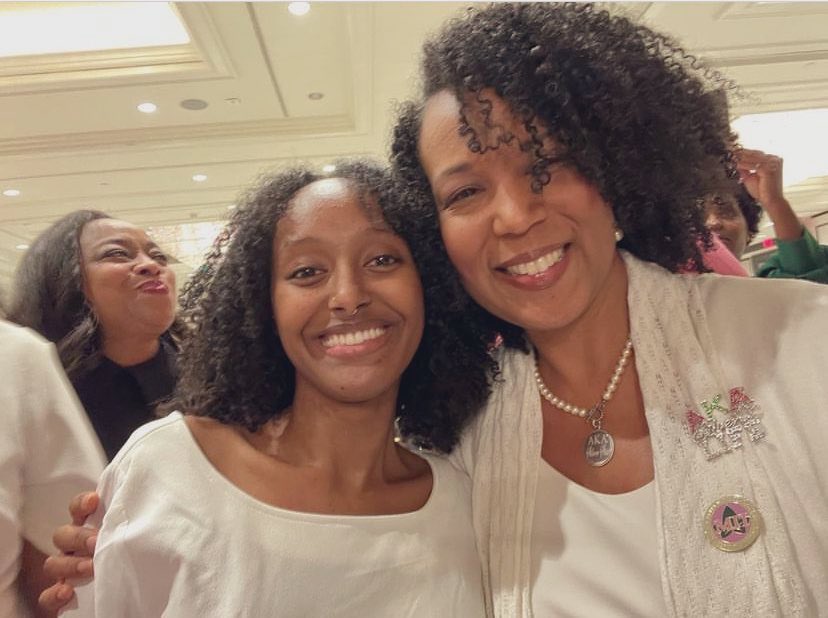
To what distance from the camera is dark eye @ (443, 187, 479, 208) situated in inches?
48.1

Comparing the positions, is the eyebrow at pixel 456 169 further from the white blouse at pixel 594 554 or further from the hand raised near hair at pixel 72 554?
the hand raised near hair at pixel 72 554

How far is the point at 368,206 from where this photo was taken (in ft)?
4.21

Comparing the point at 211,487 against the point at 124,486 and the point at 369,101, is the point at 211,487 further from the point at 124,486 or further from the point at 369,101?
the point at 369,101

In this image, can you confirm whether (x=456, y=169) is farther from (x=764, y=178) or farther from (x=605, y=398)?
(x=764, y=178)

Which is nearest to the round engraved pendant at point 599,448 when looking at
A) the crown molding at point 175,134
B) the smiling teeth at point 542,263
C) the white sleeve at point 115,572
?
the smiling teeth at point 542,263

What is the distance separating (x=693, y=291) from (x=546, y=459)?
365 millimetres

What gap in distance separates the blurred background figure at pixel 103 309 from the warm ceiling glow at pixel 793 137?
6340mm

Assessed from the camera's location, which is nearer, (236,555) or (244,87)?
(236,555)

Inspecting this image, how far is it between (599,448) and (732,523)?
0.76 ft

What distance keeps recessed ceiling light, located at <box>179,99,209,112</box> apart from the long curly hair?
385 centimetres

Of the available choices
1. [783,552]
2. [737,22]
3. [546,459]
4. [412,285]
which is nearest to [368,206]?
[412,285]

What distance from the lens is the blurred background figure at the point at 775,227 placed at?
190cm

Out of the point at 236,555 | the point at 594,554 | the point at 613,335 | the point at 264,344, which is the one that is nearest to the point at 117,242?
the point at 264,344

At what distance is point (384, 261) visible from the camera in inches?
50.0
